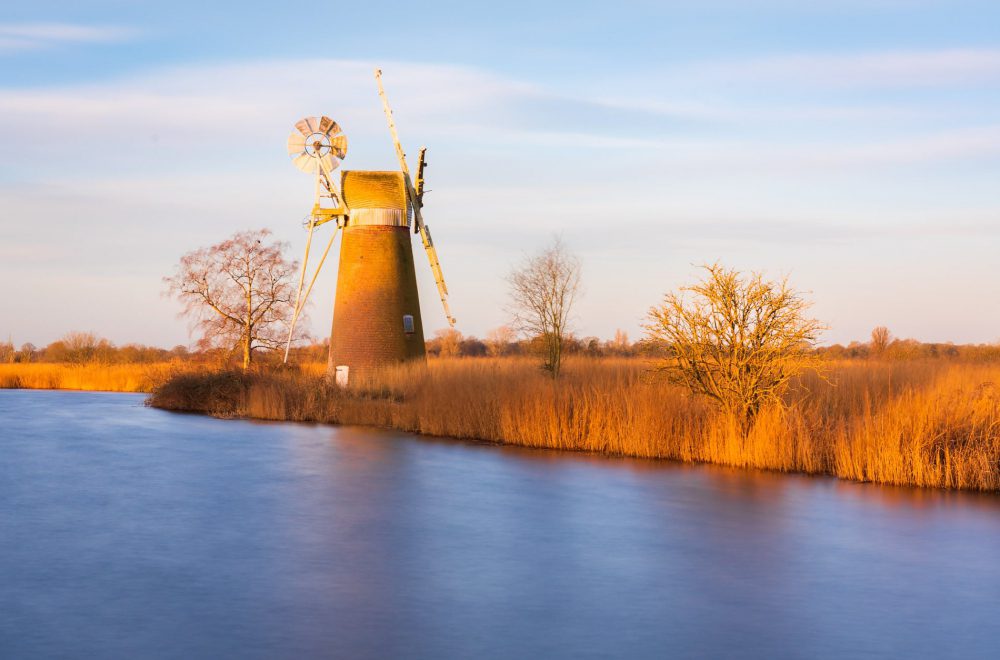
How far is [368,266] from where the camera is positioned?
22.9m

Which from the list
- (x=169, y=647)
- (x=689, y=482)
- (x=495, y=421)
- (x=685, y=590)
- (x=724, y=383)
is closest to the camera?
(x=169, y=647)

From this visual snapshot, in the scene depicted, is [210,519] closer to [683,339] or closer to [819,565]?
[819,565]

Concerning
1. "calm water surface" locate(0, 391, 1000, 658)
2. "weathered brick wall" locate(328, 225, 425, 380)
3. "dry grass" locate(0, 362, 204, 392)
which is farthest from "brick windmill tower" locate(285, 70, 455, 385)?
"dry grass" locate(0, 362, 204, 392)

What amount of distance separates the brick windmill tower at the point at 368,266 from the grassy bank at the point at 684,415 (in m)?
0.82

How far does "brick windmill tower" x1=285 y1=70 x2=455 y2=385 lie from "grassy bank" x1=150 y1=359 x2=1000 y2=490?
825 millimetres

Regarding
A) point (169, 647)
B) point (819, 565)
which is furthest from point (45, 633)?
point (819, 565)

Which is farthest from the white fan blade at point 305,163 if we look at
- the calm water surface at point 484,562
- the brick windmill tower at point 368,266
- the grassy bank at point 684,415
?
the calm water surface at point 484,562

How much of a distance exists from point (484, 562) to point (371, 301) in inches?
595

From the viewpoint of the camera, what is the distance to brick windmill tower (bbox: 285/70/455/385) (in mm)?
22734

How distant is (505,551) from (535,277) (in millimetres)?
14893

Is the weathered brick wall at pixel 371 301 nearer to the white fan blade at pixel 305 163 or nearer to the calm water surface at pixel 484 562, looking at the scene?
the white fan blade at pixel 305 163

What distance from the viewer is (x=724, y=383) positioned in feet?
45.7

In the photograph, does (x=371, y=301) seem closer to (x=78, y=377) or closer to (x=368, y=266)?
(x=368, y=266)

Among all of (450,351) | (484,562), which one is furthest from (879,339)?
(484,562)
